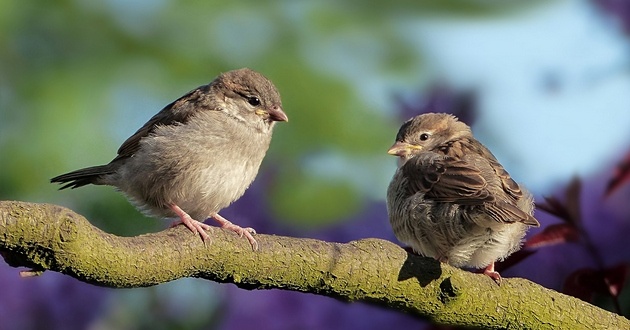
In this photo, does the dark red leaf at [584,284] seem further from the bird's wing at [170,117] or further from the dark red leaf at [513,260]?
the bird's wing at [170,117]

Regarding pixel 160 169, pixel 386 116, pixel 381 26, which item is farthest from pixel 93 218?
pixel 381 26

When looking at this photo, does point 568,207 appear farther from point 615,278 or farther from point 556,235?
point 615,278

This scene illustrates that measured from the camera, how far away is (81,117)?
4305mm

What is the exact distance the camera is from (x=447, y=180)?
124 inches

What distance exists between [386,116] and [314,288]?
75.3 inches

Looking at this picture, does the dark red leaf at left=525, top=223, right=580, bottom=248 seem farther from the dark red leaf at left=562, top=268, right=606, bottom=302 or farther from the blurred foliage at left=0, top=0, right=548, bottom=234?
the blurred foliage at left=0, top=0, right=548, bottom=234

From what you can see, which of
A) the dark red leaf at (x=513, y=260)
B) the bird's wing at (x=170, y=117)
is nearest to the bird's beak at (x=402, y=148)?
the bird's wing at (x=170, y=117)

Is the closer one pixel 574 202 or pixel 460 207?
pixel 574 202

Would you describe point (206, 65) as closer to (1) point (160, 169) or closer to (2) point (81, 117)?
(2) point (81, 117)

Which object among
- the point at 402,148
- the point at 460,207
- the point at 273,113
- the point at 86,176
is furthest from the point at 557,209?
the point at 86,176

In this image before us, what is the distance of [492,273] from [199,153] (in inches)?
42.7

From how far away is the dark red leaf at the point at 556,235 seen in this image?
267cm

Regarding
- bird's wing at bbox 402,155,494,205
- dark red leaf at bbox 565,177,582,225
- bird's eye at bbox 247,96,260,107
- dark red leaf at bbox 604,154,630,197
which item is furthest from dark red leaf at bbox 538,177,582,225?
bird's eye at bbox 247,96,260,107

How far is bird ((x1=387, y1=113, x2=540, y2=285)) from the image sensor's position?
9.88ft
